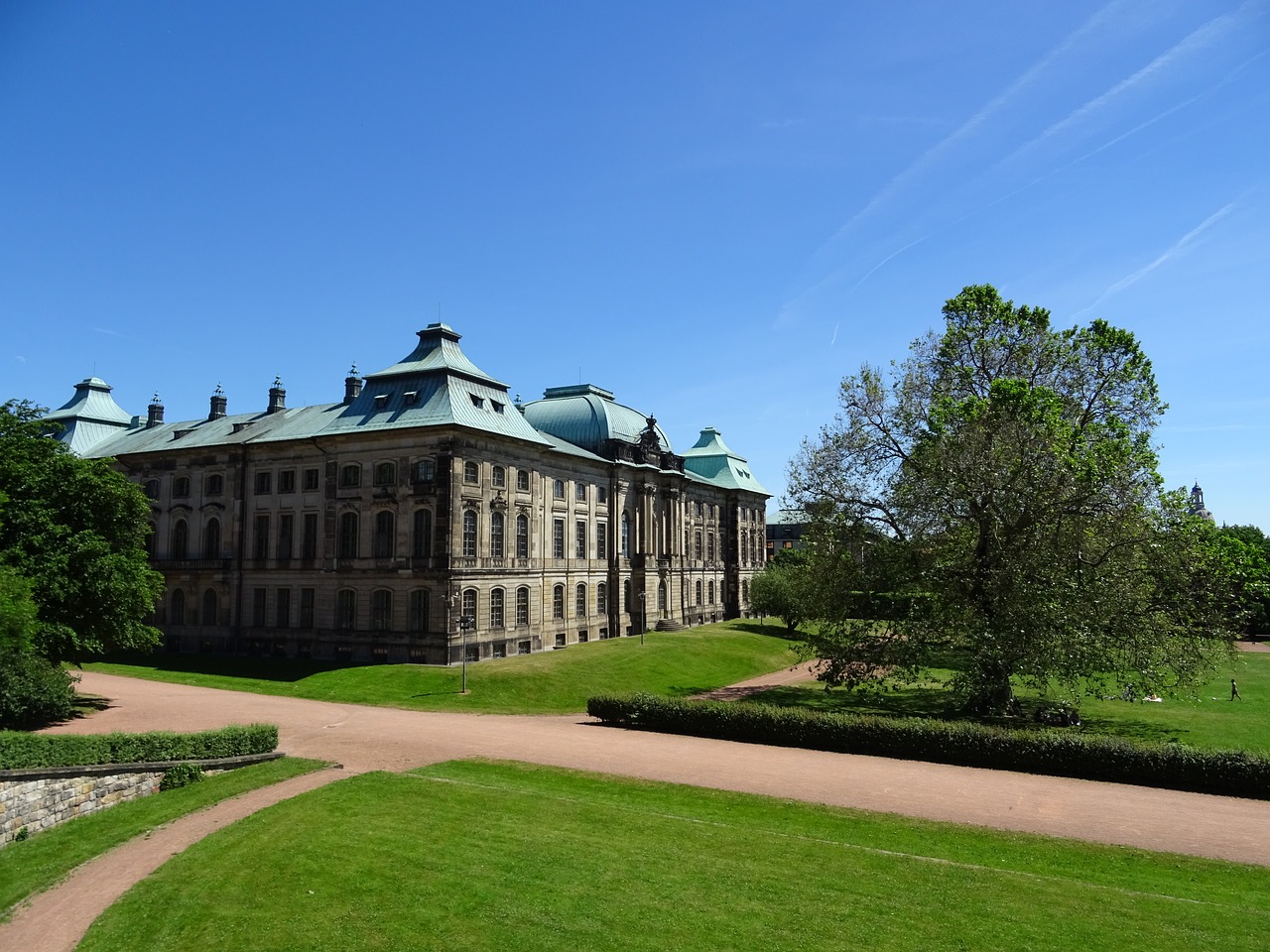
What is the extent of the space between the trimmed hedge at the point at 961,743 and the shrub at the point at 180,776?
644 inches

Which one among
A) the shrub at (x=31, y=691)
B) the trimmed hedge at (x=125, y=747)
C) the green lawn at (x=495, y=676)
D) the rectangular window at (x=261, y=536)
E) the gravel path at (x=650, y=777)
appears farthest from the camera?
the rectangular window at (x=261, y=536)

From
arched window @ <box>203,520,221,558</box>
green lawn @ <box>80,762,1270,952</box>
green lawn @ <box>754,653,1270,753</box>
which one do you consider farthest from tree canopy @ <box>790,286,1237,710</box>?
arched window @ <box>203,520,221,558</box>

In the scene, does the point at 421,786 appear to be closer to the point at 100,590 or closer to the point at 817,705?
the point at 100,590

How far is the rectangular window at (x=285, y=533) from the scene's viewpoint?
5597cm

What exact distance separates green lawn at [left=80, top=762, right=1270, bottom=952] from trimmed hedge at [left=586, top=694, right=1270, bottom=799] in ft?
26.1

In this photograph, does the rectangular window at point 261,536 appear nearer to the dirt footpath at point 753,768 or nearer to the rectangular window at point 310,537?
the rectangular window at point 310,537

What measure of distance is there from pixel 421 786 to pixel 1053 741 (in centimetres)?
2125

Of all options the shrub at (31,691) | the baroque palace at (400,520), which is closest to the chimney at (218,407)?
the baroque palace at (400,520)

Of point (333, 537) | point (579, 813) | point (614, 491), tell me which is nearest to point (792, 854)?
point (579, 813)

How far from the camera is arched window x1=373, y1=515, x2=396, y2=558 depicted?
51.7 meters

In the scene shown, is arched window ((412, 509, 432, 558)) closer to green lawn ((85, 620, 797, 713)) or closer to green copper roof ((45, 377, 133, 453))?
green lawn ((85, 620, 797, 713))

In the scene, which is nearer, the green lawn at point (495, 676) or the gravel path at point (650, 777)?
the gravel path at point (650, 777)

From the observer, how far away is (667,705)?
35.2m

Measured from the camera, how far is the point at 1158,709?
134 feet
